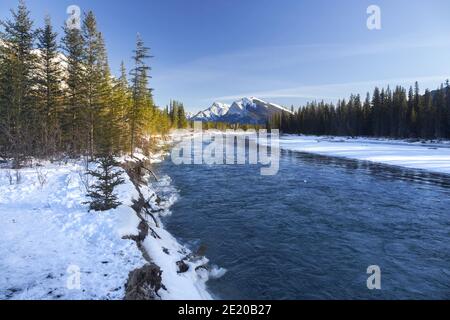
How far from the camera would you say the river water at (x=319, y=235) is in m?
9.01

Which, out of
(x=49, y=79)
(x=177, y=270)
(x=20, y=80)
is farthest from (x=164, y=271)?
(x=49, y=79)

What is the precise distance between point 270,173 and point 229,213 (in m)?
→ 14.4

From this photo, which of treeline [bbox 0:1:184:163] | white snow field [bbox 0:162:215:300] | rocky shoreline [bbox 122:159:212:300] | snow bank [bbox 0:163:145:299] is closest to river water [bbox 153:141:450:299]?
rocky shoreline [bbox 122:159:212:300]

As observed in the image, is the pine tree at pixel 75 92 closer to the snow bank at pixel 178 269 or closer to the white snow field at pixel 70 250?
the white snow field at pixel 70 250

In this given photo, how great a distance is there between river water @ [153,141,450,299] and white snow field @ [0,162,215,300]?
5.51ft

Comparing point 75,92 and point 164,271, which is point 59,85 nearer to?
point 75,92

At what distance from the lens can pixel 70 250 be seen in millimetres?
7871

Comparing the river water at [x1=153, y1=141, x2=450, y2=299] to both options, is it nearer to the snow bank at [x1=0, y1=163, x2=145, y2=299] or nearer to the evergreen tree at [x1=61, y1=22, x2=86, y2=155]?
the snow bank at [x1=0, y1=163, x2=145, y2=299]

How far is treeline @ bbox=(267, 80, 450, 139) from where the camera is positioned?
75.9 m

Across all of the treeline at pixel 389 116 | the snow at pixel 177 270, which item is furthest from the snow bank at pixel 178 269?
the treeline at pixel 389 116

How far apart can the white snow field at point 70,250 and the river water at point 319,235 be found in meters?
1.68

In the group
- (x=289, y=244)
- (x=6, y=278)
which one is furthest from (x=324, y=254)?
(x=6, y=278)

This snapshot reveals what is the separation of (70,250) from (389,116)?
9883 centimetres
